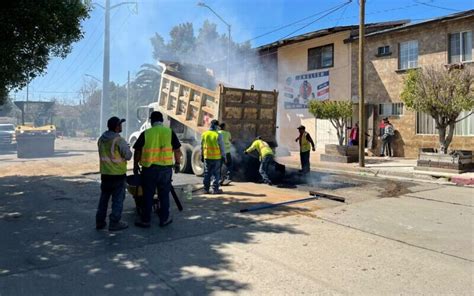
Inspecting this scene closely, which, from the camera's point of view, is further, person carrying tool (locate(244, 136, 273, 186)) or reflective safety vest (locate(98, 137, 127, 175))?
person carrying tool (locate(244, 136, 273, 186))

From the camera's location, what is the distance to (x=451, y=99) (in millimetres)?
11789

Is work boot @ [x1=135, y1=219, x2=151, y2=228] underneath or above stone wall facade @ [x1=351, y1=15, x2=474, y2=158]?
underneath

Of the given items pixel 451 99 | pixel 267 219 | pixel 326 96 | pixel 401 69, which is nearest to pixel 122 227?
pixel 267 219

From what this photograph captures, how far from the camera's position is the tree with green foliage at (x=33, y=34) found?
699 cm

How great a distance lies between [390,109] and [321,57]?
489 cm

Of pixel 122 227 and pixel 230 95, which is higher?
pixel 230 95

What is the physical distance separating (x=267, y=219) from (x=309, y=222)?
0.63 metres

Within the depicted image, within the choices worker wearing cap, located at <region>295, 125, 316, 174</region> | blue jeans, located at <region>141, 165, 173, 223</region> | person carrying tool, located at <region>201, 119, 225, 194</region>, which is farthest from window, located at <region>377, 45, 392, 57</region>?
blue jeans, located at <region>141, 165, 173, 223</region>

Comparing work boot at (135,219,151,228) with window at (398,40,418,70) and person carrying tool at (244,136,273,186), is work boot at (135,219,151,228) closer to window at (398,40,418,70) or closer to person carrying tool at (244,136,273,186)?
person carrying tool at (244,136,273,186)

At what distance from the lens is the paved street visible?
3.77 metres

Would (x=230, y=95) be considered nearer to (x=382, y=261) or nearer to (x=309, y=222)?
(x=309, y=222)

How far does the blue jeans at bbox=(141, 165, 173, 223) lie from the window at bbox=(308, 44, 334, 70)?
1547 cm

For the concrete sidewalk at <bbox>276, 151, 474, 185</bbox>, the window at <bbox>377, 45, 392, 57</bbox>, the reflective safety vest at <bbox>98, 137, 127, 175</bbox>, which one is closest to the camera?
the reflective safety vest at <bbox>98, 137, 127, 175</bbox>

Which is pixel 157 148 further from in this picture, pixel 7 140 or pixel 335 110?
pixel 7 140
